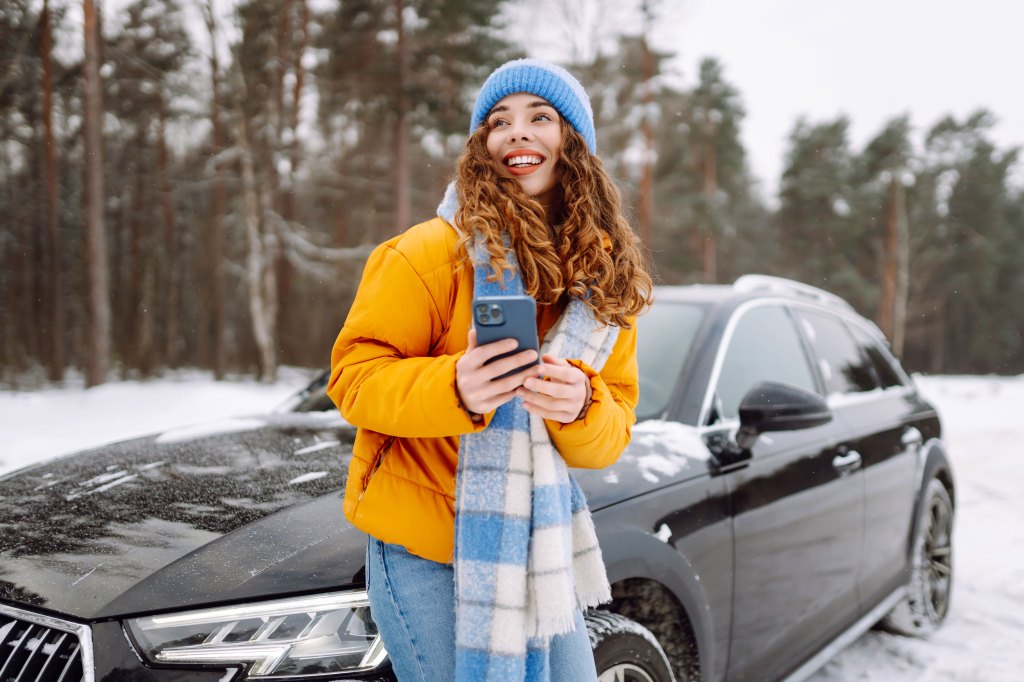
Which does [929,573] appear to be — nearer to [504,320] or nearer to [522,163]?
[522,163]

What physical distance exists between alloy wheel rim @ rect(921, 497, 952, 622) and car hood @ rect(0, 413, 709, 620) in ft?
8.07

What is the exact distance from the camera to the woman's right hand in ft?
3.75

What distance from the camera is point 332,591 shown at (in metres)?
1.52

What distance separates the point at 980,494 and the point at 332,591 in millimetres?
7582

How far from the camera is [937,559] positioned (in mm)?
4145

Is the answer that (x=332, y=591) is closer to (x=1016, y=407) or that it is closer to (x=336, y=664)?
(x=336, y=664)

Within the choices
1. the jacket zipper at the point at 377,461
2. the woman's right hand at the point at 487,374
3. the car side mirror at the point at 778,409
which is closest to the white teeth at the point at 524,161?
the woman's right hand at the point at 487,374

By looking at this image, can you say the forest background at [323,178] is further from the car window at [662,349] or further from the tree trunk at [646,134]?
the car window at [662,349]

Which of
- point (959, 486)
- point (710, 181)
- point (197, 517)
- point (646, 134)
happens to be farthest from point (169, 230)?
point (197, 517)

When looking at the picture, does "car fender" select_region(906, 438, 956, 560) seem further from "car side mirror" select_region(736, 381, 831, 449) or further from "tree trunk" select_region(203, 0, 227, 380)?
"tree trunk" select_region(203, 0, 227, 380)

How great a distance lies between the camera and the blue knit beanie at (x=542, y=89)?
1.56m

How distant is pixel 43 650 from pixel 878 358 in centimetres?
404

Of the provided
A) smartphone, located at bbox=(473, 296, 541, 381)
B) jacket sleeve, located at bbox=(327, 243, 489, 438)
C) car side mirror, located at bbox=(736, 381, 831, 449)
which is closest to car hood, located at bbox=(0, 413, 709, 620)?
car side mirror, located at bbox=(736, 381, 831, 449)

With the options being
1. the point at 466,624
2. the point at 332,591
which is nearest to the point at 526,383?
the point at 466,624
